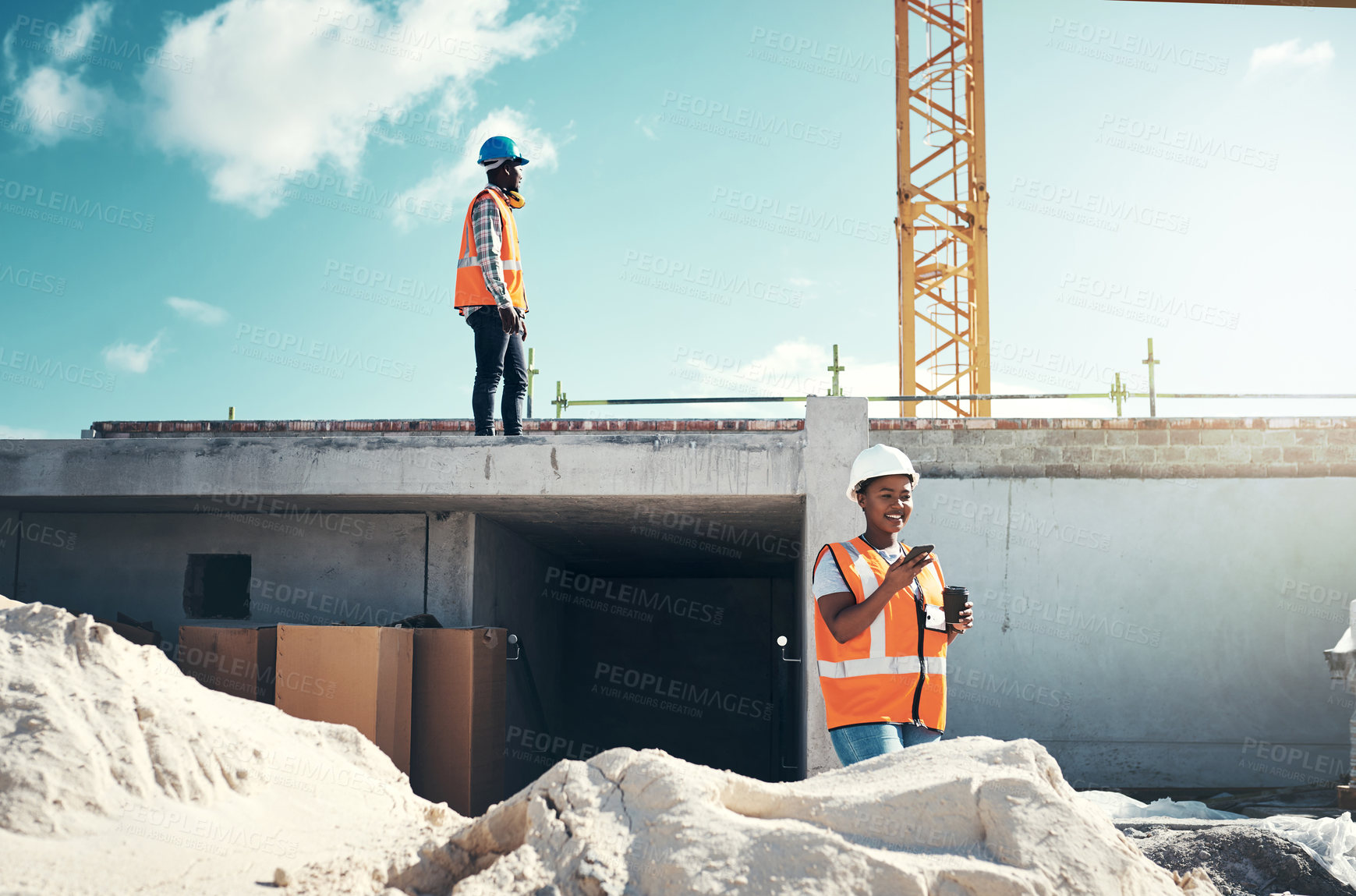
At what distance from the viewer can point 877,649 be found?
3.10 meters

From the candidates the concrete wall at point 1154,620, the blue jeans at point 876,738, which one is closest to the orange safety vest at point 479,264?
the blue jeans at point 876,738

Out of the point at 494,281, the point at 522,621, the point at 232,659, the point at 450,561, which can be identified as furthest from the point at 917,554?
the point at 522,621

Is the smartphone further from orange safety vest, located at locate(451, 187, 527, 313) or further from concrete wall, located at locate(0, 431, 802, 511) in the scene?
orange safety vest, located at locate(451, 187, 527, 313)

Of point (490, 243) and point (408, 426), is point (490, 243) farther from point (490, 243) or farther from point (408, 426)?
point (408, 426)

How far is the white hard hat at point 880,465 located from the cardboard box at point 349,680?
9.05ft

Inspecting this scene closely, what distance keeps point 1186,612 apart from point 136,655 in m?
8.13

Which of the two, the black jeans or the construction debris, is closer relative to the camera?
the construction debris

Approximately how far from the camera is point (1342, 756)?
26.8 ft

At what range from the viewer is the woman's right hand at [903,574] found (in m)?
3.00

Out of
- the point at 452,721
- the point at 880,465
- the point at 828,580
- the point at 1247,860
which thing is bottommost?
the point at 1247,860

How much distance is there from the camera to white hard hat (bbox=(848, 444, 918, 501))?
10.8 ft

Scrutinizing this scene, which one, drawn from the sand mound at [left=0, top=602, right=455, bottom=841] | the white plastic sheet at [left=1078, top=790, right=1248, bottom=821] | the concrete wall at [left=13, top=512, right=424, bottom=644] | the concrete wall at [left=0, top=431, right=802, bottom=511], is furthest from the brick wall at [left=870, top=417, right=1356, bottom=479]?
the sand mound at [left=0, top=602, right=455, bottom=841]

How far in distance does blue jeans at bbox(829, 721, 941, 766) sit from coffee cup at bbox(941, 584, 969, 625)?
0.38 m

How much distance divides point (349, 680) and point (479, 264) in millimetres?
2479
